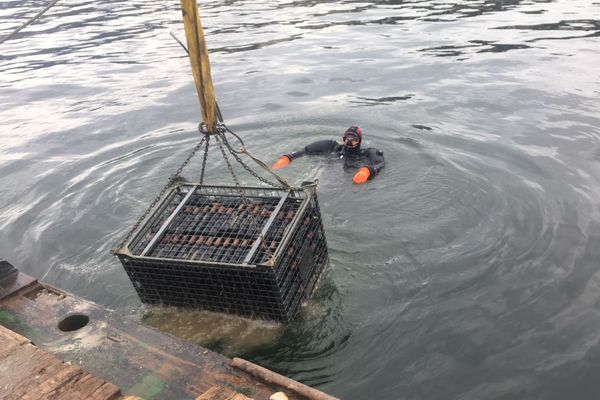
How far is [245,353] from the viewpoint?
16.3ft

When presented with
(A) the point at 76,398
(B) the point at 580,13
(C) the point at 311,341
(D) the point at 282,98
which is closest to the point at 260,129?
(D) the point at 282,98

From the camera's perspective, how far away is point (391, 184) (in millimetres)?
8578

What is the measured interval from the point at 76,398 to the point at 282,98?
11.4 meters

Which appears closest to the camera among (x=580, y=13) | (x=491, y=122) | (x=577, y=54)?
(x=491, y=122)

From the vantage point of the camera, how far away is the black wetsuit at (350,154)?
9.00 meters

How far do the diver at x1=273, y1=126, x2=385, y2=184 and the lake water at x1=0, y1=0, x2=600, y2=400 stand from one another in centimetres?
25

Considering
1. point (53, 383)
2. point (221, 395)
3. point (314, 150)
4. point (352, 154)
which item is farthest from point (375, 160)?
point (53, 383)

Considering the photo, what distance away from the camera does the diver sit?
8656 mm

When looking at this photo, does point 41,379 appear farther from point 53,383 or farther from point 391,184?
point 391,184

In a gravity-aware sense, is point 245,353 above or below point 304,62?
below

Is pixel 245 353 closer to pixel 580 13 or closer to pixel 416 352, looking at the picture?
pixel 416 352

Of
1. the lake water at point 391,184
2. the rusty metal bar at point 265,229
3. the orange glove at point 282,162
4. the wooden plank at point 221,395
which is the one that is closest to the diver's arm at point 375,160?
the lake water at point 391,184

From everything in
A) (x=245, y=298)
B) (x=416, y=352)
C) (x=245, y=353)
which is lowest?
(x=416, y=352)

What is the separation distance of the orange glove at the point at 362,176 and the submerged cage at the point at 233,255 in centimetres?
311
